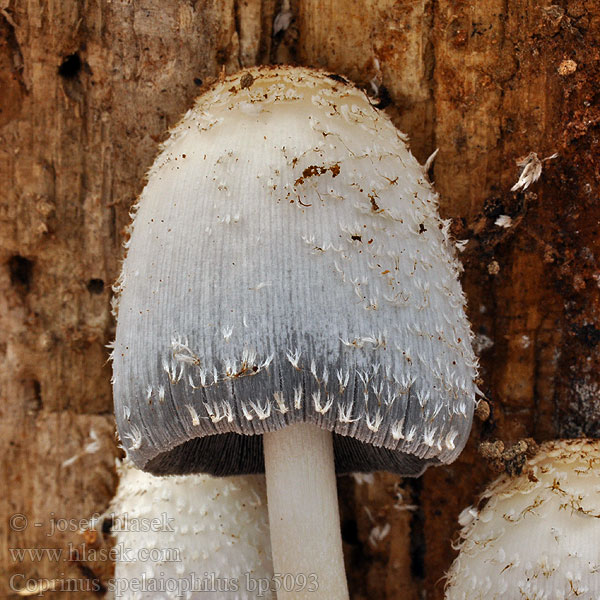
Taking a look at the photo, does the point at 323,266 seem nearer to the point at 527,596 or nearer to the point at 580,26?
the point at 527,596

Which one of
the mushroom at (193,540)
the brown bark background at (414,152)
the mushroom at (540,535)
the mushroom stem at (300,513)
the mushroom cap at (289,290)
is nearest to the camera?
the mushroom cap at (289,290)

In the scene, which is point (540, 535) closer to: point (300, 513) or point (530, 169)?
point (300, 513)

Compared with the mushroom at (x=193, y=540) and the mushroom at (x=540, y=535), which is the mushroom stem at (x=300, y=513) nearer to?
the mushroom at (x=193, y=540)

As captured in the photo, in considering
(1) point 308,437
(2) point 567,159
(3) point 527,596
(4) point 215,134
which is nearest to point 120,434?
(1) point 308,437

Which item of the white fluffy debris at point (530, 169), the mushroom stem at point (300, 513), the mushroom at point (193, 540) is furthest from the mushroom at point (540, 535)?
the white fluffy debris at point (530, 169)

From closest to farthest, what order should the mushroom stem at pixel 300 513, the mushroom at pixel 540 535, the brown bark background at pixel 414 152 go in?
the mushroom at pixel 540 535, the mushroom stem at pixel 300 513, the brown bark background at pixel 414 152

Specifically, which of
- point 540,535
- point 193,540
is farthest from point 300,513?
point 540,535
